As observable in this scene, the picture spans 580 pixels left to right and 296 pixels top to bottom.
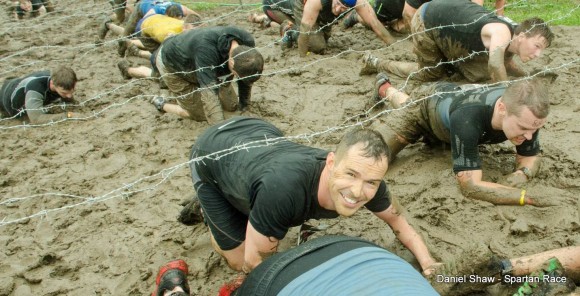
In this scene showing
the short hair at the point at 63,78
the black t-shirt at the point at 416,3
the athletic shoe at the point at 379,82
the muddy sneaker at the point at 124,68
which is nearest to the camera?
the athletic shoe at the point at 379,82

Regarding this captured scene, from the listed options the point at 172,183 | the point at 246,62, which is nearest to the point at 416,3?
the point at 246,62

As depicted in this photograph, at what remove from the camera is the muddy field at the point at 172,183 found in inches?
130

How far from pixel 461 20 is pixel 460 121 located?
1.67m

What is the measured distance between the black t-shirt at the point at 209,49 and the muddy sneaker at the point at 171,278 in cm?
208

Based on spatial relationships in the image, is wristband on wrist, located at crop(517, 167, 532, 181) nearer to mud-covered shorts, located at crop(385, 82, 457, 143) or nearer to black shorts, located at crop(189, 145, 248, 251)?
mud-covered shorts, located at crop(385, 82, 457, 143)

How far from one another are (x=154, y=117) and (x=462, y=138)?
327 cm

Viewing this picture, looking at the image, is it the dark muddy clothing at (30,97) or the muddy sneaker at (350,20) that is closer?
the dark muddy clothing at (30,97)

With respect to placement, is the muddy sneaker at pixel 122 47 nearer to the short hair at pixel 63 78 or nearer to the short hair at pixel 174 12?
the short hair at pixel 174 12

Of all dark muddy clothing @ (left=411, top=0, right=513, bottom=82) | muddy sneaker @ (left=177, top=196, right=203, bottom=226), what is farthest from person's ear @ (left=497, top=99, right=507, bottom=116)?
muddy sneaker @ (left=177, top=196, right=203, bottom=226)

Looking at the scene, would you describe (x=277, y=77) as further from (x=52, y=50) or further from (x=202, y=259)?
(x=52, y=50)

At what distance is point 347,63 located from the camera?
592 centimetres

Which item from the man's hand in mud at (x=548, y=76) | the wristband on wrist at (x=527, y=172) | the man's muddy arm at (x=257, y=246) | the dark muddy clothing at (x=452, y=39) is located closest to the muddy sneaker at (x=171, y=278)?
the man's muddy arm at (x=257, y=246)

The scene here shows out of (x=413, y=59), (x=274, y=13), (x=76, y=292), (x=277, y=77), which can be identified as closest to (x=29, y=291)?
(x=76, y=292)

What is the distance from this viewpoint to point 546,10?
6785 mm
